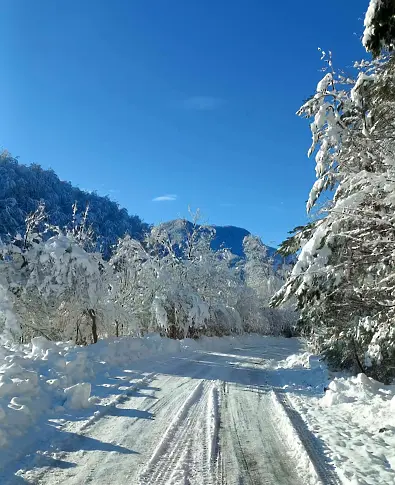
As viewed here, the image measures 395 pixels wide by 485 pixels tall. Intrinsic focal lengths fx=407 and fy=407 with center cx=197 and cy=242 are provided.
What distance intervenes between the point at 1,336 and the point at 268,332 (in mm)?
40038

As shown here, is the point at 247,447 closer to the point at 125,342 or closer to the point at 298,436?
the point at 298,436

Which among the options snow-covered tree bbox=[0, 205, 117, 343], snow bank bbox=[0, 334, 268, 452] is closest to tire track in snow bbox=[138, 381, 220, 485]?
snow bank bbox=[0, 334, 268, 452]

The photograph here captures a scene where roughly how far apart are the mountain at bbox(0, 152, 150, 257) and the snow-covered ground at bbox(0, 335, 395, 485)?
56.2m

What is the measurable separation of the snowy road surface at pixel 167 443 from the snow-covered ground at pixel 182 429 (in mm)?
17

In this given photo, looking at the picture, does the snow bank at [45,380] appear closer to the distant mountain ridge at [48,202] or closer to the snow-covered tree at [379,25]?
the snow-covered tree at [379,25]

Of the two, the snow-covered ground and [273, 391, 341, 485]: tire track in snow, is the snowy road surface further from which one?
[273, 391, 341, 485]: tire track in snow

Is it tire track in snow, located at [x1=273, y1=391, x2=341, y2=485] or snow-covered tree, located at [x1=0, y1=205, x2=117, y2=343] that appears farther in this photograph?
snow-covered tree, located at [x1=0, y1=205, x2=117, y2=343]

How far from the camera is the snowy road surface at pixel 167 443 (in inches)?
190

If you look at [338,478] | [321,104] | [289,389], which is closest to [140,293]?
[289,389]

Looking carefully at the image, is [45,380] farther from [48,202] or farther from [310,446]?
[48,202]

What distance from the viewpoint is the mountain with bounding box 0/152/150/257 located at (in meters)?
74.2

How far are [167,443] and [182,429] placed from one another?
78 centimetres

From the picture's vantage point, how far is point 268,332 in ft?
170

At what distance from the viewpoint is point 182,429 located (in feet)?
22.0
